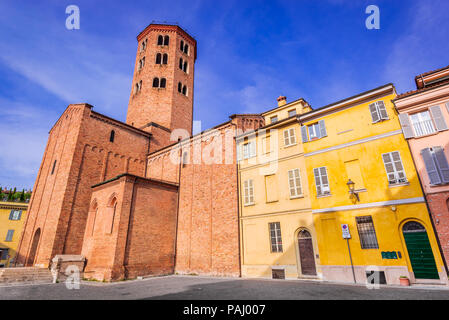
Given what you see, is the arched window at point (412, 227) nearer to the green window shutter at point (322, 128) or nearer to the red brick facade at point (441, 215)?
the red brick facade at point (441, 215)

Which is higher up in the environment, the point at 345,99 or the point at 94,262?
the point at 345,99

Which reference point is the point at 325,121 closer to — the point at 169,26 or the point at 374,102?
the point at 374,102

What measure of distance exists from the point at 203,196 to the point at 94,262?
28.3 ft

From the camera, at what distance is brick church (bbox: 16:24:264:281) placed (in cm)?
1644

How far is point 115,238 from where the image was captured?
52.4ft

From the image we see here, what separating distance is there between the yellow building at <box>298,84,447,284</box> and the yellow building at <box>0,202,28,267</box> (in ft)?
141

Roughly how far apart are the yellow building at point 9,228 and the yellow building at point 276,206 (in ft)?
125

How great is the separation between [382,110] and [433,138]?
265 cm

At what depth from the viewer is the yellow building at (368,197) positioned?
10.5 m

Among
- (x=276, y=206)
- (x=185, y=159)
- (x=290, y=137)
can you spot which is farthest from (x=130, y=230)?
(x=290, y=137)

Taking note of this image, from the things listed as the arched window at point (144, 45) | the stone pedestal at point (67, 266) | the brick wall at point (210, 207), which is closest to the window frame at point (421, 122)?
the brick wall at point (210, 207)

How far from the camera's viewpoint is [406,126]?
38.5 feet
